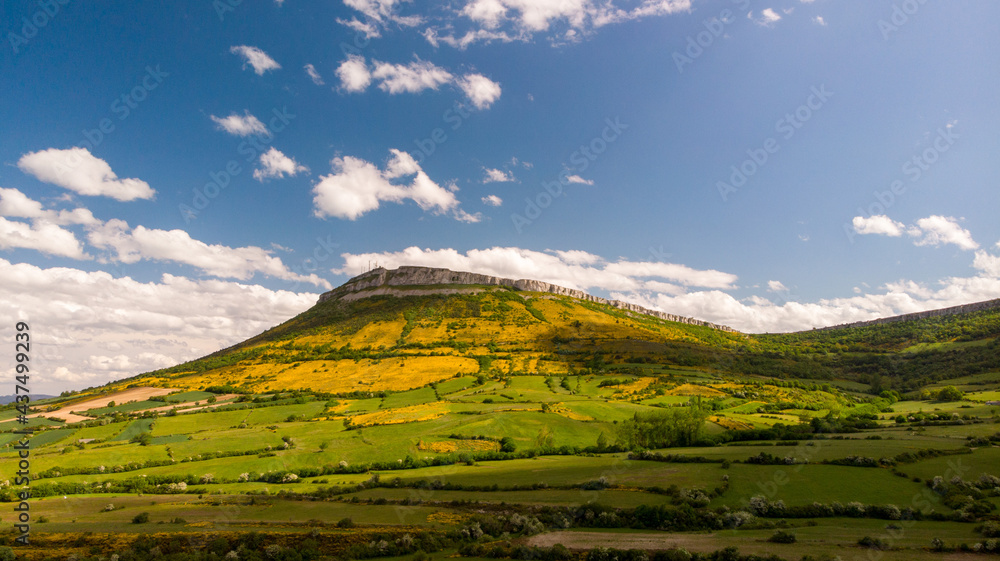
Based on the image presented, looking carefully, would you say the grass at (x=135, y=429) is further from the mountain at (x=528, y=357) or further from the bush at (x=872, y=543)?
the bush at (x=872, y=543)

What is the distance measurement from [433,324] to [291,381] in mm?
72130

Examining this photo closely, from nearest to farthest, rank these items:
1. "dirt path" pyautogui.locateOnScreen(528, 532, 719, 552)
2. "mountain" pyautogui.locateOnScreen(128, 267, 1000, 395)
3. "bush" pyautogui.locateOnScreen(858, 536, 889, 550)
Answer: "bush" pyautogui.locateOnScreen(858, 536, 889, 550)
"dirt path" pyautogui.locateOnScreen(528, 532, 719, 552)
"mountain" pyautogui.locateOnScreen(128, 267, 1000, 395)

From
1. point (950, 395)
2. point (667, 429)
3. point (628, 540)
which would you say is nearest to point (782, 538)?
point (628, 540)

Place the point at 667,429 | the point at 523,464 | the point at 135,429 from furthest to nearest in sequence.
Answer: the point at 135,429 < the point at 667,429 < the point at 523,464

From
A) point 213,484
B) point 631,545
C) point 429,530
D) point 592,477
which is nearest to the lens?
point 631,545

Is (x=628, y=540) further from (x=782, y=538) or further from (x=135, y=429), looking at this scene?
(x=135, y=429)

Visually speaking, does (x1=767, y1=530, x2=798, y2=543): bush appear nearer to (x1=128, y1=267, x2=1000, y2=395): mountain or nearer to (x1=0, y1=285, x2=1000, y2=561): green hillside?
(x1=0, y1=285, x2=1000, y2=561): green hillside

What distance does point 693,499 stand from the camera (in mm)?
36844

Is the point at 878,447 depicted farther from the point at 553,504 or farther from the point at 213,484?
the point at 213,484

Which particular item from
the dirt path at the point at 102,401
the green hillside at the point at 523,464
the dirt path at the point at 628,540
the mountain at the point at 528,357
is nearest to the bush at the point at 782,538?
the green hillside at the point at 523,464

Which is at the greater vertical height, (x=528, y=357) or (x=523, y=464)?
(x=528, y=357)

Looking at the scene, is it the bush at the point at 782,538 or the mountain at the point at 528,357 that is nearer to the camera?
A: the bush at the point at 782,538

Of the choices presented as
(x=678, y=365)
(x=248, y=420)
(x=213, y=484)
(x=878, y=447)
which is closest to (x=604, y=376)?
(x=678, y=365)

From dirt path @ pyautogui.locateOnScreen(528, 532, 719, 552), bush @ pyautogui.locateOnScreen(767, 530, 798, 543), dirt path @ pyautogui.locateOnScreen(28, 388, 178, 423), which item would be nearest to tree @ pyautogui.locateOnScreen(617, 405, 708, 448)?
dirt path @ pyautogui.locateOnScreen(528, 532, 719, 552)
